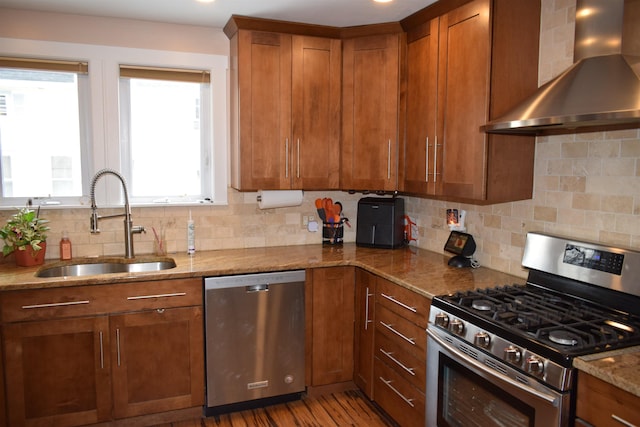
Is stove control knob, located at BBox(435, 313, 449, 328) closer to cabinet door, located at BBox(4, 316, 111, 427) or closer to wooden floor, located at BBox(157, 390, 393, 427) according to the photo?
wooden floor, located at BBox(157, 390, 393, 427)

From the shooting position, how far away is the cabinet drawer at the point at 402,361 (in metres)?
2.43

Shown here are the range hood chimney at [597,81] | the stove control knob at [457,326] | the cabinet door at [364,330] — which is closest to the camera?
the range hood chimney at [597,81]

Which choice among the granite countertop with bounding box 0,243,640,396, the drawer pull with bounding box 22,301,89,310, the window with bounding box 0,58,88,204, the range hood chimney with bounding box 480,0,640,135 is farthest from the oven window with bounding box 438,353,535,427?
the window with bounding box 0,58,88,204

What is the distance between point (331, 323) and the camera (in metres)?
3.09

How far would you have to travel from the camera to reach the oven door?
1660 millimetres

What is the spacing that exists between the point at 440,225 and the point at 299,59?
146 cm

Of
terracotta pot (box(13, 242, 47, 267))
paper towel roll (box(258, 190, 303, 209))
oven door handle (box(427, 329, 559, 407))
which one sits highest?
paper towel roll (box(258, 190, 303, 209))

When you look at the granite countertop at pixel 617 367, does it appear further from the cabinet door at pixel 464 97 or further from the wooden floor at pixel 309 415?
the wooden floor at pixel 309 415

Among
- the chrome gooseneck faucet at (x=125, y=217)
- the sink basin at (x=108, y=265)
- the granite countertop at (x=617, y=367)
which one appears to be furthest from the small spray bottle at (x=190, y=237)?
the granite countertop at (x=617, y=367)

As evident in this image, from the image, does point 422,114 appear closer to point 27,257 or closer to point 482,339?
point 482,339

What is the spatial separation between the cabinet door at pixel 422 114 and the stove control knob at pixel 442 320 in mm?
865

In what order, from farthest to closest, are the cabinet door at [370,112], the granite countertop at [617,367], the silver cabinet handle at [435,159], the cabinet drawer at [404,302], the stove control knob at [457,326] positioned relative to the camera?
the cabinet door at [370,112], the silver cabinet handle at [435,159], the cabinet drawer at [404,302], the stove control knob at [457,326], the granite countertop at [617,367]

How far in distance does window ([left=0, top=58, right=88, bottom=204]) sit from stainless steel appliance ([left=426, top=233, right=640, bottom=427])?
246 centimetres

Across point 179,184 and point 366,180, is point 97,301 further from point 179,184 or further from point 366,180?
point 366,180
